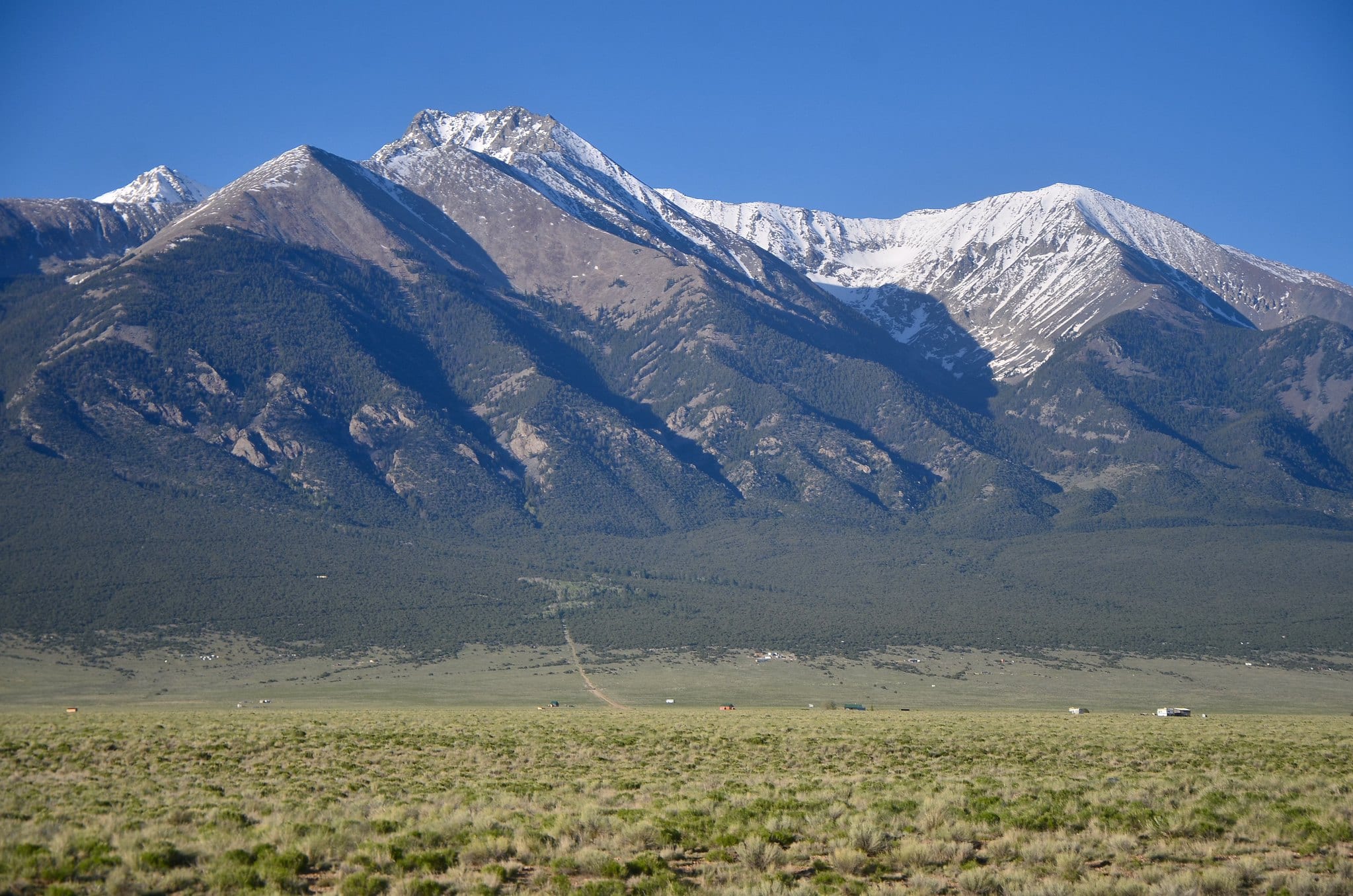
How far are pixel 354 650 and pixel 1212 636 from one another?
123095 millimetres

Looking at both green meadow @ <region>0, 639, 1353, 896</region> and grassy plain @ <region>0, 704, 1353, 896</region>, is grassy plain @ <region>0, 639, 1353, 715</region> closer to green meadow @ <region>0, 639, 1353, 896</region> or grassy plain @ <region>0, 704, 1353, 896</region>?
green meadow @ <region>0, 639, 1353, 896</region>

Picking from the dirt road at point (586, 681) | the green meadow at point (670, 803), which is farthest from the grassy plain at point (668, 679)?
the green meadow at point (670, 803)

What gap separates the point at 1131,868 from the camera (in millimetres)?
21688

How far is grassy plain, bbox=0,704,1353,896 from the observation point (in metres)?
20.7

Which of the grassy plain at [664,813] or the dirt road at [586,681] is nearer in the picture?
the grassy plain at [664,813]

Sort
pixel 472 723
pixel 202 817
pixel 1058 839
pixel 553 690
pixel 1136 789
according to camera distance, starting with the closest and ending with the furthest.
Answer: pixel 1058 839 < pixel 202 817 < pixel 1136 789 < pixel 472 723 < pixel 553 690

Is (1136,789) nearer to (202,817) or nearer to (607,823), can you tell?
(607,823)

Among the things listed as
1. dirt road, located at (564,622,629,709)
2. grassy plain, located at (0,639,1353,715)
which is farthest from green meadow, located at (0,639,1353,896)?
grassy plain, located at (0,639,1353,715)

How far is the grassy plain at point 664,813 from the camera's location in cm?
2072

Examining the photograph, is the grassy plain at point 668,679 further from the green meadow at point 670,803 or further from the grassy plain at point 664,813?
the grassy plain at point 664,813

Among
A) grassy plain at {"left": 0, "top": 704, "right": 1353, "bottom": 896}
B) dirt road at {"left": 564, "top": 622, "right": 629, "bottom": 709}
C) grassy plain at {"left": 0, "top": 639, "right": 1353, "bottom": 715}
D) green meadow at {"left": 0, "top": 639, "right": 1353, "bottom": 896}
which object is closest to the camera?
grassy plain at {"left": 0, "top": 704, "right": 1353, "bottom": 896}

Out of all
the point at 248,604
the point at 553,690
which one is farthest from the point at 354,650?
the point at 553,690

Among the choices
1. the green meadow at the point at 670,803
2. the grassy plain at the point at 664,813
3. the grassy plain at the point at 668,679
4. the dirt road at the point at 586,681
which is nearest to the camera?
the grassy plain at the point at 664,813

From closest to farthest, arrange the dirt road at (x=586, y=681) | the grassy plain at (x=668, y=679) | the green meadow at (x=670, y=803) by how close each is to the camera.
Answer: the green meadow at (x=670, y=803) → the dirt road at (x=586, y=681) → the grassy plain at (x=668, y=679)
